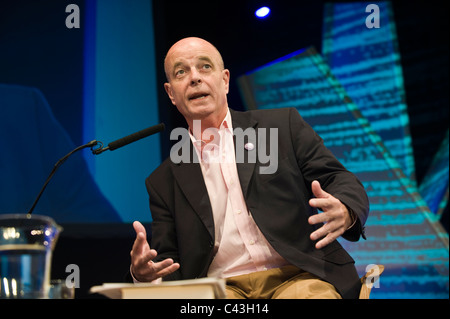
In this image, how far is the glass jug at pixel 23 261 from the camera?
3.24ft

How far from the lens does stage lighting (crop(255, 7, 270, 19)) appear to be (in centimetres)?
348

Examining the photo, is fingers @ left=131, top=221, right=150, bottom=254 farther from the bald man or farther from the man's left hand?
the man's left hand

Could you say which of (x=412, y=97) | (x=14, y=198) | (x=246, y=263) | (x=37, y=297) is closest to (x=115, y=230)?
(x=14, y=198)

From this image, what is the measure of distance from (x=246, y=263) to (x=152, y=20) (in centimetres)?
219

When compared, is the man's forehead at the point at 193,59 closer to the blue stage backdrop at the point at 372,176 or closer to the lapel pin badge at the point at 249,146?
the lapel pin badge at the point at 249,146

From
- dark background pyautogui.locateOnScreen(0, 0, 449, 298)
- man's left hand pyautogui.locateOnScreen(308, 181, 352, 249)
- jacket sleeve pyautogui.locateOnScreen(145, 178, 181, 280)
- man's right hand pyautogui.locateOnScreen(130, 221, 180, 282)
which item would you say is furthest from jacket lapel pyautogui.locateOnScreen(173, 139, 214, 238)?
dark background pyautogui.locateOnScreen(0, 0, 449, 298)

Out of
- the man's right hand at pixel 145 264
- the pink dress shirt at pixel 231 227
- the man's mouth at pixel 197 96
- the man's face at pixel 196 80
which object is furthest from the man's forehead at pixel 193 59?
the man's right hand at pixel 145 264

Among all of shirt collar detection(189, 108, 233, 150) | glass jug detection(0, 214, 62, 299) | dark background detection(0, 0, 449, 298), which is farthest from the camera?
dark background detection(0, 0, 449, 298)

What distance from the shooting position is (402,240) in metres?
3.37

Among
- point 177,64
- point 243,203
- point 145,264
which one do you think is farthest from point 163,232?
point 177,64

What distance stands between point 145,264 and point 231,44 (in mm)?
2280

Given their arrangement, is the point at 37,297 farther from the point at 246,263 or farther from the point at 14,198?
the point at 14,198

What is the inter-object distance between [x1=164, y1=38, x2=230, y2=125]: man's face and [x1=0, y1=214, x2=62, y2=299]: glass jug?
1165 mm

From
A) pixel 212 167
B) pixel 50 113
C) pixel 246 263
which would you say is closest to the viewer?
pixel 246 263
